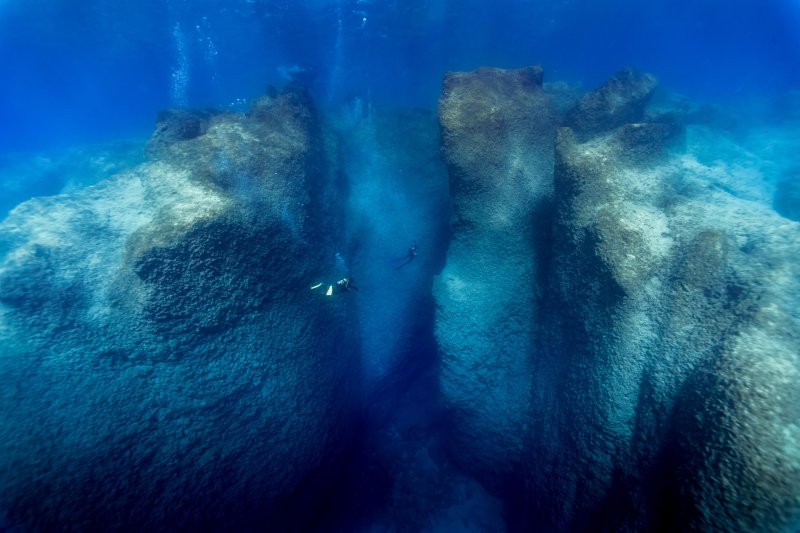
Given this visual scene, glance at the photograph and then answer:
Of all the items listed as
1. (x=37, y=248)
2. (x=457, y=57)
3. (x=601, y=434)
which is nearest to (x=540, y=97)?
(x=601, y=434)

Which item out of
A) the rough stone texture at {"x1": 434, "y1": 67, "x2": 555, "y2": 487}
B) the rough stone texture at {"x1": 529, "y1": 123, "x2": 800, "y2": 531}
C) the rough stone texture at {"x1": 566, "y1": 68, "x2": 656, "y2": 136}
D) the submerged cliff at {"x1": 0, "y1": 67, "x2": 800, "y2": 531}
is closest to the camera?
the rough stone texture at {"x1": 529, "y1": 123, "x2": 800, "y2": 531}

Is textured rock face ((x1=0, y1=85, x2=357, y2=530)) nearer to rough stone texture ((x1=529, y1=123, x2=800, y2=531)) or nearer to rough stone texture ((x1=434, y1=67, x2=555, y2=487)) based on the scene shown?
rough stone texture ((x1=434, y1=67, x2=555, y2=487))

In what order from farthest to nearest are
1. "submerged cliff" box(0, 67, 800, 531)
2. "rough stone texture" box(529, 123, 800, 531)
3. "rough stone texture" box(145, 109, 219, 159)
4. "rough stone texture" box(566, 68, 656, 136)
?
"rough stone texture" box(566, 68, 656, 136), "rough stone texture" box(145, 109, 219, 159), "submerged cliff" box(0, 67, 800, 531), "rough stone texture" box(529, 123, 800, 531)

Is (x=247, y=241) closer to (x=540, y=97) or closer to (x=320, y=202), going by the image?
(x=320, y=202)

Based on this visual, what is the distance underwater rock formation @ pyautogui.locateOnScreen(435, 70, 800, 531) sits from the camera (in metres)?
2.36

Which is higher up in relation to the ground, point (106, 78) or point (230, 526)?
point (106, 78)

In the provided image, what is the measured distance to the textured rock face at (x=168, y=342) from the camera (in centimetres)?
333

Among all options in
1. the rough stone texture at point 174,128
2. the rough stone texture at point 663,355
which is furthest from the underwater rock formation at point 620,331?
the rough stone texture at point 174,128

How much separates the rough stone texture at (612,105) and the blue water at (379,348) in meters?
0.42

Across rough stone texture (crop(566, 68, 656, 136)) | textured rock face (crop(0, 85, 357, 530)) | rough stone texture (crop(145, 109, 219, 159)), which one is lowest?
textured rock face (crop(0, 85, 357, 530))

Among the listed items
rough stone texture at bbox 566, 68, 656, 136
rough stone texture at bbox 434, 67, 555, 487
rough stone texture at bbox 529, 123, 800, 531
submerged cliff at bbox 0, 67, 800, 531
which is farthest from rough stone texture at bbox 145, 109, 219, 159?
rough stone texture at bbox 566, 68, 656, 136

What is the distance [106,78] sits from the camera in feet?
143

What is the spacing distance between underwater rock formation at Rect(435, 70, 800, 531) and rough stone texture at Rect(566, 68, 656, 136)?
5 cm

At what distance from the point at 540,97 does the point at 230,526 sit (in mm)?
7405
